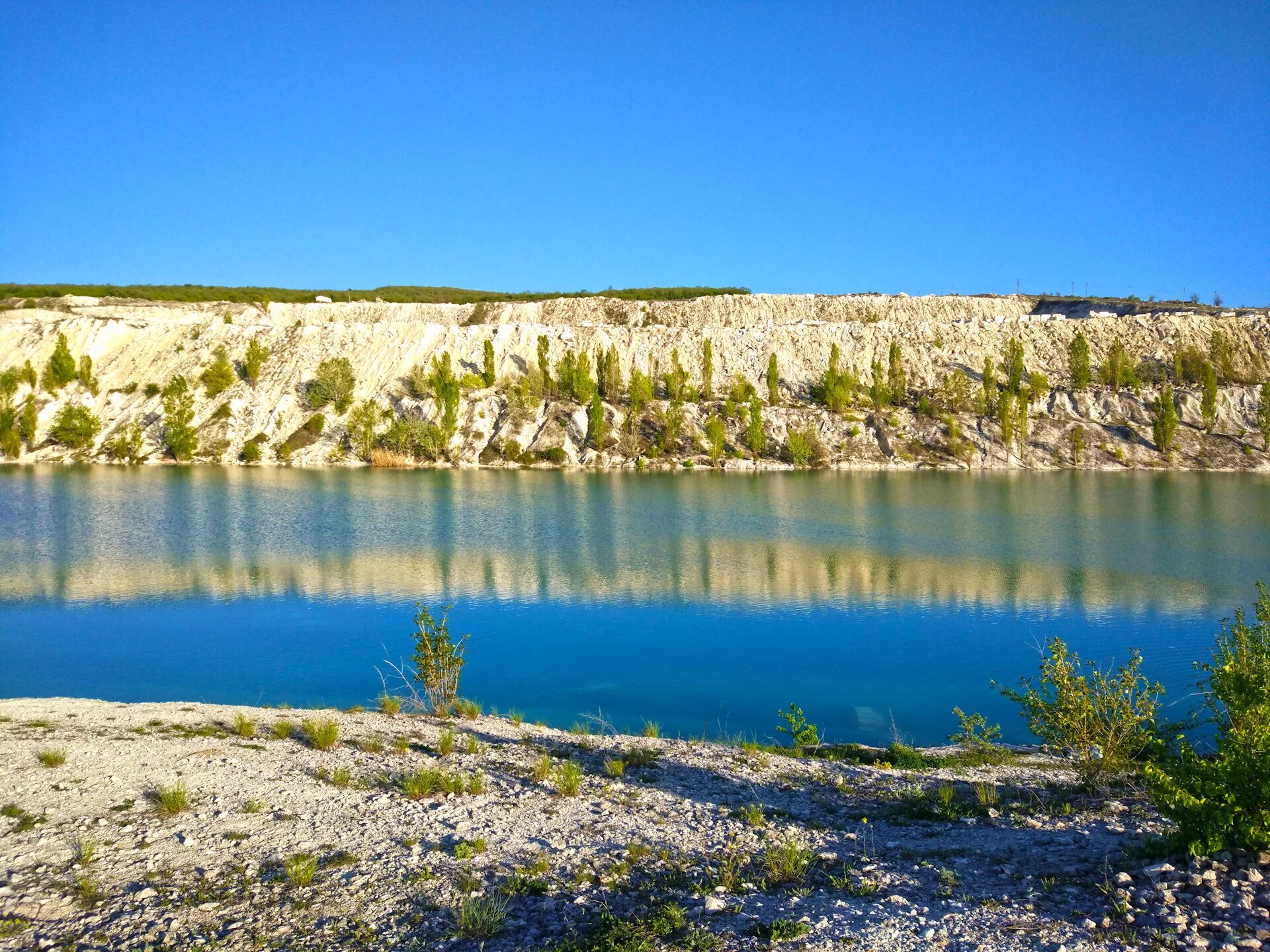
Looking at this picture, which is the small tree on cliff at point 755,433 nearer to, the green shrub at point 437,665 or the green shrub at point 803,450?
the green shrub at point 803,450

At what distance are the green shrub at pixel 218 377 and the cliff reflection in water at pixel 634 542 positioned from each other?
21.7 m

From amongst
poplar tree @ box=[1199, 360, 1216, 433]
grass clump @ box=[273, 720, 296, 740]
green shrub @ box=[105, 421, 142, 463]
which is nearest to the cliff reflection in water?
grass clump @ box=[273, 720, 296, 740]

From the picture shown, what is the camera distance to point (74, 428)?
67.2 m

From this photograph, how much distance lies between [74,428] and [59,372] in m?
7.75

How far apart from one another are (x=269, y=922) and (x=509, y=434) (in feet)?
209

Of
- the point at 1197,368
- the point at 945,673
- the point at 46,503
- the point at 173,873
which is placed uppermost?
the point at 1197,368

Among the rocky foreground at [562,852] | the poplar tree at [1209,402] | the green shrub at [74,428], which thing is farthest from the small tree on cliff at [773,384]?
the rocky foreground at [562,852]

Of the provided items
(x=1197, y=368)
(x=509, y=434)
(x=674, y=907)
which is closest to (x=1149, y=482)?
(x=1197, y=368)

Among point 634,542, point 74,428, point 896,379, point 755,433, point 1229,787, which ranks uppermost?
point 896,379

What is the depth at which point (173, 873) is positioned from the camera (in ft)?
21.7

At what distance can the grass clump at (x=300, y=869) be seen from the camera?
21.3 feet

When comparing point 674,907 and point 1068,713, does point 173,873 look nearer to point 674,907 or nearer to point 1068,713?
point 674,907

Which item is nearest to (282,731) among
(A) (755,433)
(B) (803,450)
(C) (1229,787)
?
(C) (1229,787)

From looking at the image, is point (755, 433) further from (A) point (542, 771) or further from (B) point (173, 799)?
(B) point (173, 799)
